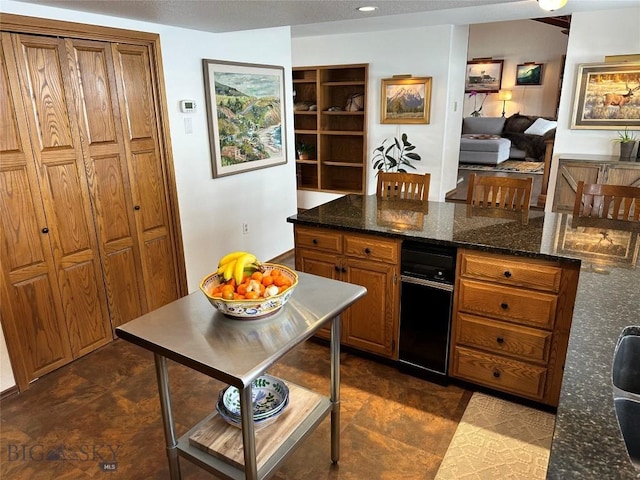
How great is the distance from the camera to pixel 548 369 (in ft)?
7.28

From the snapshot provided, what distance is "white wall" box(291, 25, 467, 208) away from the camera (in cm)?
517

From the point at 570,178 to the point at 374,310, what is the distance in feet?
9.83

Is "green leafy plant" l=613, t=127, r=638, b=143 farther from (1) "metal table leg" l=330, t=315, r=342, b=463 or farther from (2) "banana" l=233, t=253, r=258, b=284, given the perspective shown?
(2) "banana" l=233, t=253, r=258, b=284

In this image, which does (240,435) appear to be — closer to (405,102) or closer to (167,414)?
(167,414)

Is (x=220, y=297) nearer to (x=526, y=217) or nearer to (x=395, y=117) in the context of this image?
(x=526, y=217)

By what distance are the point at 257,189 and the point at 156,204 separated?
1126mm

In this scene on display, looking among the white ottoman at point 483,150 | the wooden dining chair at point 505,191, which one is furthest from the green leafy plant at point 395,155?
the white ottoman at point 483,150

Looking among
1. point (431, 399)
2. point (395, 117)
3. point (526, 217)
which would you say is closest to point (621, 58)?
point (395, 117)

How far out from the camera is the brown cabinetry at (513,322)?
212 centimetres

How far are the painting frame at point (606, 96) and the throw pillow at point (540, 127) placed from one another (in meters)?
5.48

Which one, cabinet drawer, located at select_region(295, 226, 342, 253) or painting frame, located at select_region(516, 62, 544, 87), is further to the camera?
painting frame, located at select_region(516, 62, 544, 87)

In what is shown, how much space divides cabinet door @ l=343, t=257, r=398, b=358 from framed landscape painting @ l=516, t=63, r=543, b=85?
978cm

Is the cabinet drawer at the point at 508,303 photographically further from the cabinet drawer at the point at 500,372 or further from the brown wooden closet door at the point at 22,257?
the brown wooden closet door at the point at 22,257

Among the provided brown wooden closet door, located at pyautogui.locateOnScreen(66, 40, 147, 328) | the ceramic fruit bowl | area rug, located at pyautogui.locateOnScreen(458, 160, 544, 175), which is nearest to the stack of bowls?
the ceramic fruit bowl
